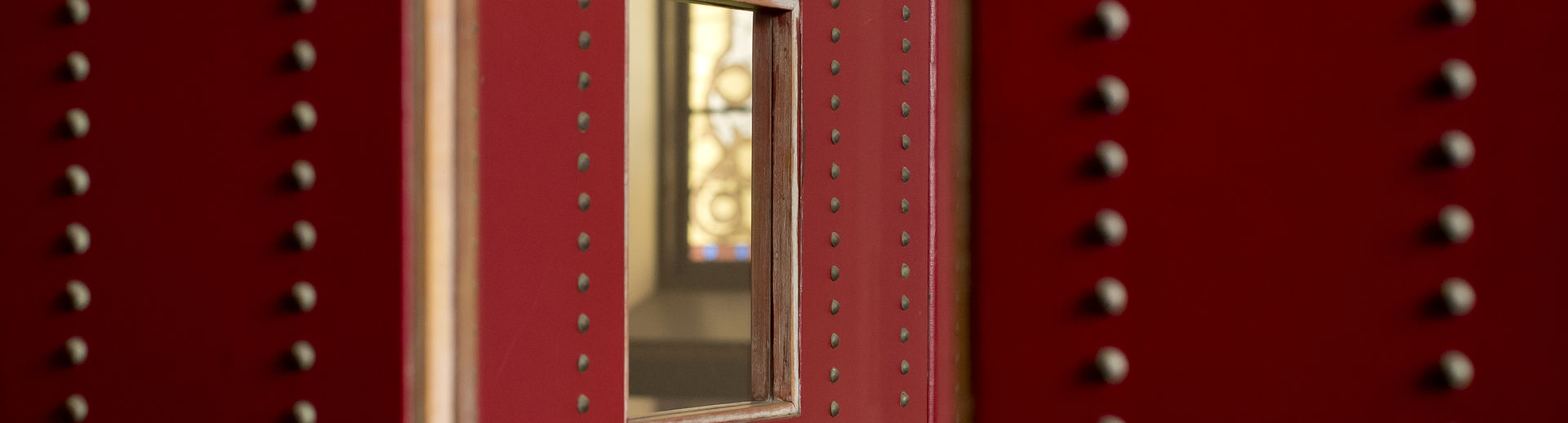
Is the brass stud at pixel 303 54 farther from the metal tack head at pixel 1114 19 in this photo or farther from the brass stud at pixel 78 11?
the metal tack head at pixel 1114 19

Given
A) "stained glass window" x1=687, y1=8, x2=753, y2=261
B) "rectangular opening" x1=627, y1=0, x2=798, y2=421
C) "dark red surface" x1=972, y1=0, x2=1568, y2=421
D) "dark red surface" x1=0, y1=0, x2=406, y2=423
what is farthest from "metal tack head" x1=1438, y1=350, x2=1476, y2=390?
"stained glass window" x1=687, y1=8, x2=753, y2=261

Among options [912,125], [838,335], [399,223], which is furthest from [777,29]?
[399,223]

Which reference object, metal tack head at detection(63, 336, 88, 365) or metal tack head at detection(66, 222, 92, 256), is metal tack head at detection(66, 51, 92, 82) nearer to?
metal tack head at detection(66, 222, 92, 256)

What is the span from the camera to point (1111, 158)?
46 cm

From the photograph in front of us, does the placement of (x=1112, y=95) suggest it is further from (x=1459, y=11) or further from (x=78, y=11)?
(x=78, y=11)

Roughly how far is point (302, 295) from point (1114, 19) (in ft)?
4.04

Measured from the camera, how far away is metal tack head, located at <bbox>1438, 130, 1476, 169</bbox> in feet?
1.29

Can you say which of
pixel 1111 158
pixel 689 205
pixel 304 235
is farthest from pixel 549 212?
pixel 689 205

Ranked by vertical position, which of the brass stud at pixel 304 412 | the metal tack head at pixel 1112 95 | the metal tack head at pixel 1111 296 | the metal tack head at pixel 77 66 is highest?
the metal tack head at pixel 77 66

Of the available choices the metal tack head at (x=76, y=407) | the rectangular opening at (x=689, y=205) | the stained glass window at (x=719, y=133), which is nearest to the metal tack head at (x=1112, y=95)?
the metal tack head at (x=76, y=407)

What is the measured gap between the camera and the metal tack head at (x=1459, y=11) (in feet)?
1.29

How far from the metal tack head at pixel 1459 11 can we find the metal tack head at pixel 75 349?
5.11ft

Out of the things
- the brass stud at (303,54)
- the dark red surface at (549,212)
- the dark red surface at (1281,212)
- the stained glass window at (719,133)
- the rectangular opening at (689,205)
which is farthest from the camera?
the stained glass window at (719,133)

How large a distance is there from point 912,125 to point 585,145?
0.77m
